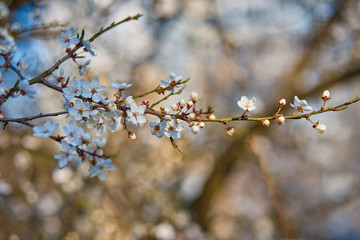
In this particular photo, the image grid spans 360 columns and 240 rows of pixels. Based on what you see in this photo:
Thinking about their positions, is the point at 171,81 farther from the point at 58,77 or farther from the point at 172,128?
the point at 58,77

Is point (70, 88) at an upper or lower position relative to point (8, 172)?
lower

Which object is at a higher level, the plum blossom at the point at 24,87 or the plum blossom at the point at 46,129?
the plum blossom at the point at 24,87

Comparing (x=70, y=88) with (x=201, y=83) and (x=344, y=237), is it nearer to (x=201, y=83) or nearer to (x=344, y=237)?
(x=201, y=83)

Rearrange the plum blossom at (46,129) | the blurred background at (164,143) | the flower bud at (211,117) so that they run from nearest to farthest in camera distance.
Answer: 1. the plum blossom at (46,129)
2. the flower bud at (211,117)
3. the blurred background at (164,143)

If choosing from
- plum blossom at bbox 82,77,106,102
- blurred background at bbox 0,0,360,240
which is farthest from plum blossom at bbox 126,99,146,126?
blurred background at bbox 0,0,360,240

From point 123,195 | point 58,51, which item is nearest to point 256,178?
point 123,195

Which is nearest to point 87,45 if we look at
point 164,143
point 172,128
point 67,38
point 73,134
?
point 67,38

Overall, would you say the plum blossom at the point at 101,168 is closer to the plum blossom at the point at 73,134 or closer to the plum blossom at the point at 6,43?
the plum blossom at the point at 73,134

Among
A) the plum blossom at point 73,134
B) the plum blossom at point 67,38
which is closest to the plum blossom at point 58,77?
the plum blossom at point 67,38
